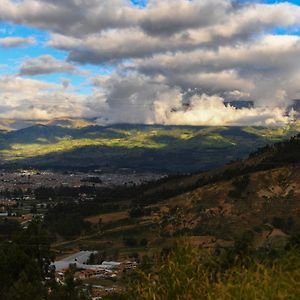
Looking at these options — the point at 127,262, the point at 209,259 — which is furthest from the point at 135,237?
the point at 209,259

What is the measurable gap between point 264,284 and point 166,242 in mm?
164038

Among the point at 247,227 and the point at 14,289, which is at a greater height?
the point at 14,289

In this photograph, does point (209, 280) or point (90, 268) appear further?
point (90, 268)

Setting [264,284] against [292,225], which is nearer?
[264,284]

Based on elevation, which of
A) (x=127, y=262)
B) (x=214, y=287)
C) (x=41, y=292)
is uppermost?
(x=214, y=287)

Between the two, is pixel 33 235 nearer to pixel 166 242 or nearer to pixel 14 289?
pixel 14 289

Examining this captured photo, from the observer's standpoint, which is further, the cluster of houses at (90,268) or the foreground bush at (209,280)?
the cluster of houses at (90,268)

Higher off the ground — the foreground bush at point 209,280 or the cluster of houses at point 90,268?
the foreground bush at point 209,280

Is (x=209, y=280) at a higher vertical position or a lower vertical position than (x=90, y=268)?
higher

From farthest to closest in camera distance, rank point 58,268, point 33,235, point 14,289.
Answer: point 58,268 < point 33,235 < point 14,289

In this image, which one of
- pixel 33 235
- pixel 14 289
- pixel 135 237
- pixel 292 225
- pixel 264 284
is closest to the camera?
pixel 264 284

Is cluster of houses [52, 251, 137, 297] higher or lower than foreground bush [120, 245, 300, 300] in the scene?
lower

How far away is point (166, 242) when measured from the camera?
566 ft

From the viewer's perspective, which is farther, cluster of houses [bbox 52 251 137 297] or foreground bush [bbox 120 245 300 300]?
cluster of houses [bbox 52 251 137 297]
